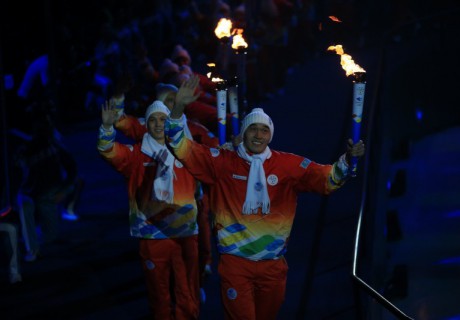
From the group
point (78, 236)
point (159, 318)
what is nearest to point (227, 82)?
point (159, 318)

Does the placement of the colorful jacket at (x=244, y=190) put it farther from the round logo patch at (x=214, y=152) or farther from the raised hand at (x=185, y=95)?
the raised hand at (x=185, y=95)

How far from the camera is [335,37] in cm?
670

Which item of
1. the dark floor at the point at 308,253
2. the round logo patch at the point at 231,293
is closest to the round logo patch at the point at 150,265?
the dark floor at the point at 308,253

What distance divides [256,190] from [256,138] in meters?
0.38

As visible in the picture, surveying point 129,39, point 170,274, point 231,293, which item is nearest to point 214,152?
point 231,293

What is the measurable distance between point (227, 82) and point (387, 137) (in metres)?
6.86

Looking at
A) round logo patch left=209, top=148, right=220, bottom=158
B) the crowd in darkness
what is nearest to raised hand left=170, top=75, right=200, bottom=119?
round logo patch left=209, top=148, right=220, bottom=158

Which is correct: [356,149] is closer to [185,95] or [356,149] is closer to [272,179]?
[272,179]

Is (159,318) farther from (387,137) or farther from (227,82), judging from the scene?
(387,137)

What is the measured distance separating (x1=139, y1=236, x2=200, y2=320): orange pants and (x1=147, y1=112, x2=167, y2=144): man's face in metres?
0.84

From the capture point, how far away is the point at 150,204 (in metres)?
7.59

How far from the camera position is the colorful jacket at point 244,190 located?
651cm

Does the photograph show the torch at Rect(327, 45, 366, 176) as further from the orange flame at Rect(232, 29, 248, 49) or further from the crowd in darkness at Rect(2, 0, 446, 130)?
the crowd in darkness at Rect(2, 0, 446, 130)

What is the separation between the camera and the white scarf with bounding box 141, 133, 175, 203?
759 centimetres
